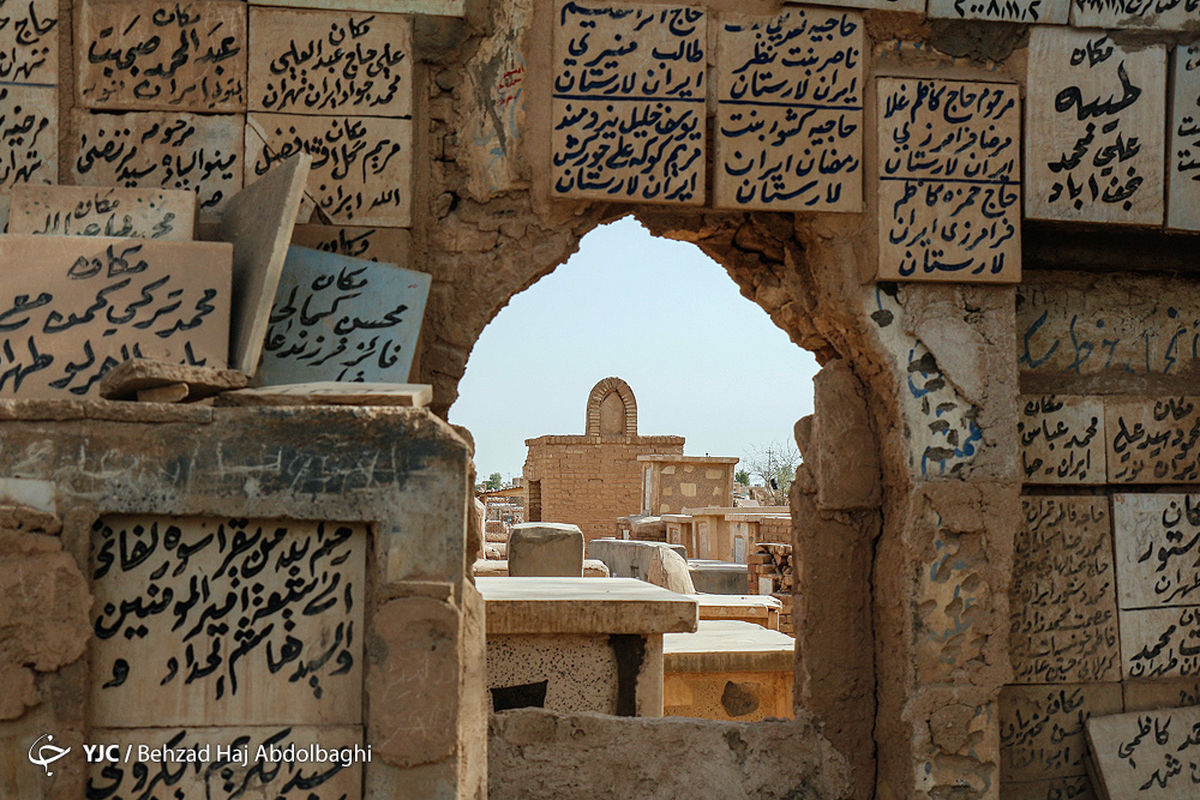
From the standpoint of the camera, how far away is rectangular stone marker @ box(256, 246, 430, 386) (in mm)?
4047

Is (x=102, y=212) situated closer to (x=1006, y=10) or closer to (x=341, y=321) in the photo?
(x=341, y=321)

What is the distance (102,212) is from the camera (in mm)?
4020

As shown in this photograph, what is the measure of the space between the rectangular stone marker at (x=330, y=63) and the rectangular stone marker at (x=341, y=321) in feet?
2.47

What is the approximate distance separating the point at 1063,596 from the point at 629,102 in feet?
10.1

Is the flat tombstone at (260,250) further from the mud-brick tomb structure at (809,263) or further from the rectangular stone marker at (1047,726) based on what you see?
the rectangular stone marker at (1047,726)

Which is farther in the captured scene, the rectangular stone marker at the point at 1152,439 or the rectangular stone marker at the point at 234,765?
the rectangular stone marker at the point at 1152,439

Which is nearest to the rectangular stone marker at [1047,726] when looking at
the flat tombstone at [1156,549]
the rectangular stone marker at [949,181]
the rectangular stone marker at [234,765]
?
the flat tombstone at [1156,549]

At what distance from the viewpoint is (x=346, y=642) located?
327 centimetres

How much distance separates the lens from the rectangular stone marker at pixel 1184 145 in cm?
493

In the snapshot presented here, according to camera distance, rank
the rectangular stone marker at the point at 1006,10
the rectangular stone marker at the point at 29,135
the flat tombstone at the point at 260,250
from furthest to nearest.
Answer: the rectangular stone marker at the point at 1006,10, the rectangular stone marker at the point at 29,135, the flat tombstone at the point at 260,250

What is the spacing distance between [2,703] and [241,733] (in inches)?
25.7

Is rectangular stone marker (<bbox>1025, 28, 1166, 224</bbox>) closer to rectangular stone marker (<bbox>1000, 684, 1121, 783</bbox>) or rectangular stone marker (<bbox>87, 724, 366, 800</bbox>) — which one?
rectangular stone marker (<bbox>1000, 684, 1121, 783</bbox>)

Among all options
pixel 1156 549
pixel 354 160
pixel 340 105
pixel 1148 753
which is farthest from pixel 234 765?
pixel 1156 549

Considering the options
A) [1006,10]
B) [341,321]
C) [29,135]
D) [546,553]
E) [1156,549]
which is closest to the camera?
[341,321]
